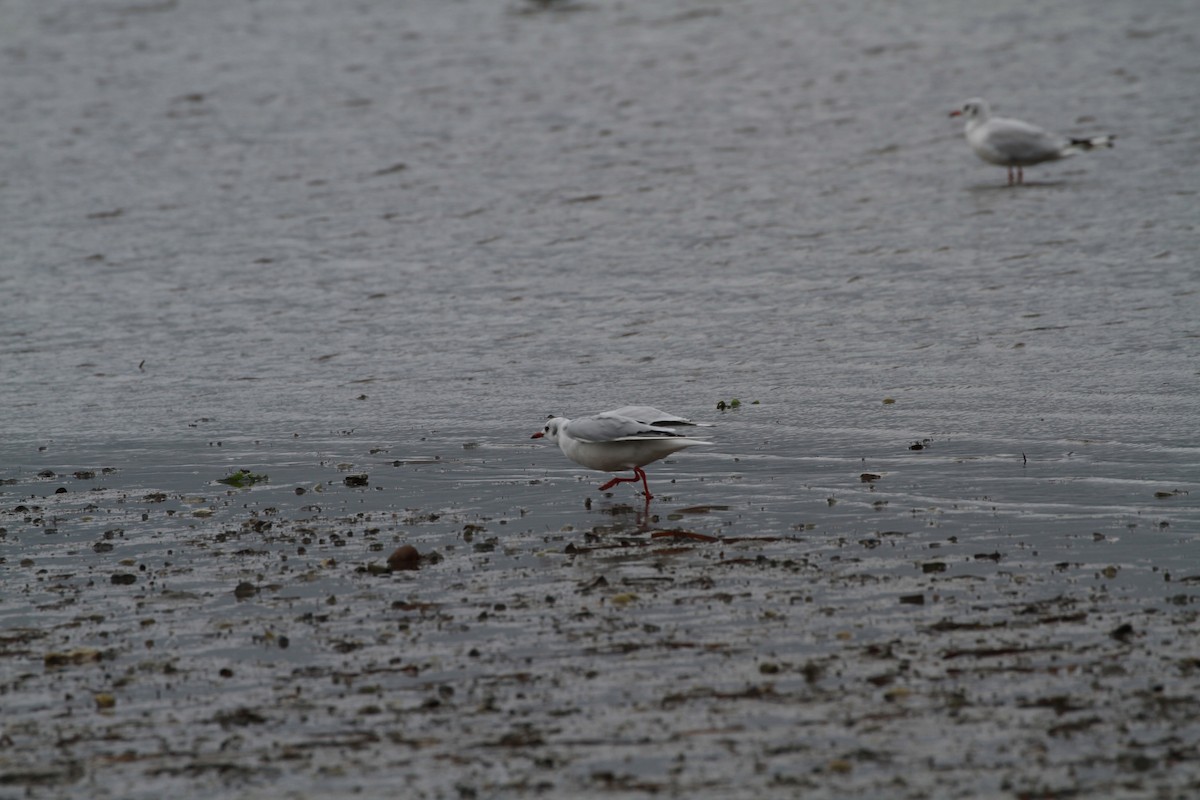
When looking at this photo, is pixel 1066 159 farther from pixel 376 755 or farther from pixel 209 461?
pixel 376 755

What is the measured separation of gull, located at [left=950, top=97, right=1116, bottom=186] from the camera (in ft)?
63.7

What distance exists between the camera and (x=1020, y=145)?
64.0 ft

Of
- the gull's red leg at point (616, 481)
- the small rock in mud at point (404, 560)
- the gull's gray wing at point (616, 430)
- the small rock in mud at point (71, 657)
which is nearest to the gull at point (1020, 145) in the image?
the gull's red leg at point (616, 481)

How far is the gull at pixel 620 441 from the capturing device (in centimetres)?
919

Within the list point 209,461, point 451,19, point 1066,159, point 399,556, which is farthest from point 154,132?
point 399,556

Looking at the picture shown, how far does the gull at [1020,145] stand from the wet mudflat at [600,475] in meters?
0.35

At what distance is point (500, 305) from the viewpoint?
1501 cm

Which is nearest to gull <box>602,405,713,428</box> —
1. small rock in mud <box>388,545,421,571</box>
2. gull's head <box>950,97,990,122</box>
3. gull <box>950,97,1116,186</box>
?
small rock in mud <box>388,545,421,571</box>

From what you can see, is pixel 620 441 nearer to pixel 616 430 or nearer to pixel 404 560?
pixel 616 430

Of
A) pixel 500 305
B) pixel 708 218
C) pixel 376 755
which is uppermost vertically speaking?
pixel 708 218

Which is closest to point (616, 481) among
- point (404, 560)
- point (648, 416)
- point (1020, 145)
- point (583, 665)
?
point (648, 416)

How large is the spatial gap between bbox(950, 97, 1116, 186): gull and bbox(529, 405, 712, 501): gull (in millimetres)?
11615

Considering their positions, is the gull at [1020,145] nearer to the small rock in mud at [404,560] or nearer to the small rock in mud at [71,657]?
the small rock in mud at [404,560]

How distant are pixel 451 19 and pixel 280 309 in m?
21.8
